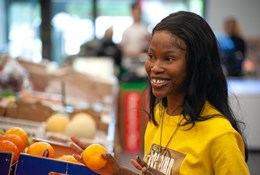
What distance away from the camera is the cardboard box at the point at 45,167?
1717mm

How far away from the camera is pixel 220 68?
188 cm

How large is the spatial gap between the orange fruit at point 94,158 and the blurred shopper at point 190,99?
0.9 inches

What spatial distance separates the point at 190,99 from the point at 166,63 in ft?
0.56

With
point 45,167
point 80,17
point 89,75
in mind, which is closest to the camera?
point 45,167

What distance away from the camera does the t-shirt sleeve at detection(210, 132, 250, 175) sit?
163 cm

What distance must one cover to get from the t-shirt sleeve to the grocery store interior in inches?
15.9

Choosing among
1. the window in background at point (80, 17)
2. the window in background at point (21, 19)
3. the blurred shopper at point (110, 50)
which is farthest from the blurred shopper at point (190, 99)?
the window in background at point (21, 19)

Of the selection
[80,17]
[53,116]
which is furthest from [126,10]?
[53,116]

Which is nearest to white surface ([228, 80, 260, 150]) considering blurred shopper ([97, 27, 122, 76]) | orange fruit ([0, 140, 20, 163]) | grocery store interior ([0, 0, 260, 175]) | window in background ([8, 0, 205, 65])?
grocery store interior ([0, 0, 260, 175])

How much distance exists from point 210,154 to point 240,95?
561 centimetres

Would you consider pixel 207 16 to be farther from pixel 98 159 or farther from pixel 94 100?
pixel 98 159

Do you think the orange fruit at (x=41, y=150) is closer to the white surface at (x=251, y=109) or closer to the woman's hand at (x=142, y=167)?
the woman's hand at (x=142, y=167)

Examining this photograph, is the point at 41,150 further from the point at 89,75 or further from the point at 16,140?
the point at 89,75

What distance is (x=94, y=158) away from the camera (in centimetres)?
167
